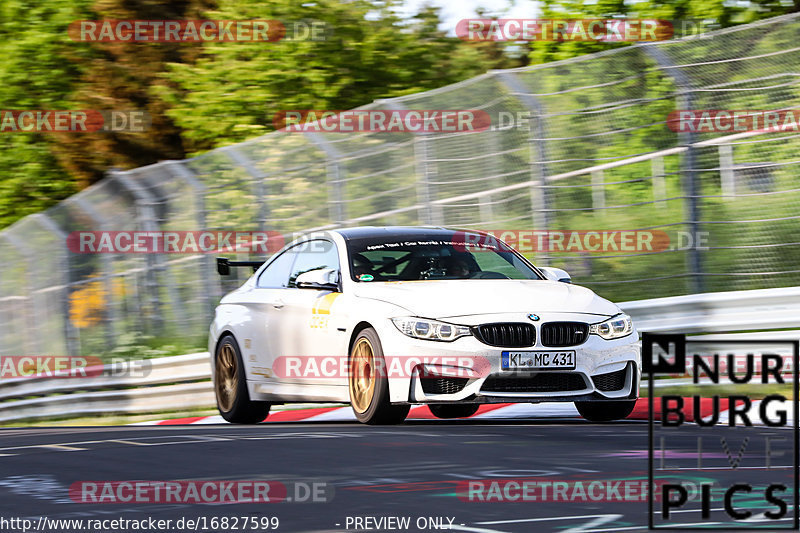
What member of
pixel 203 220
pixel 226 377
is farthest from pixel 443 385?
pixel 203 220

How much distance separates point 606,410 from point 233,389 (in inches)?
135

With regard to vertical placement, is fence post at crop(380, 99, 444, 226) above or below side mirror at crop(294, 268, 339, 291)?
above

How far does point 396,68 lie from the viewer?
25.5m

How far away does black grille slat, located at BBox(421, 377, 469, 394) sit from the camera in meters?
9.94

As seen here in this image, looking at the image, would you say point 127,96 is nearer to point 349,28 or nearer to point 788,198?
point 349,28

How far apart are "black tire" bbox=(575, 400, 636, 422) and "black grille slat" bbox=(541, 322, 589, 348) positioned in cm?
63

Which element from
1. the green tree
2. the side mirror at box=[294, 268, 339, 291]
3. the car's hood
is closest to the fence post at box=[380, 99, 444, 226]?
the side mirror at box=[294, 268, 339, 291]

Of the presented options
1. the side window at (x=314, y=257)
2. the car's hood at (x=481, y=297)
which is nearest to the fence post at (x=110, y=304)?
the side window at (x=314, y=257)

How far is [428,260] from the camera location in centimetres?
1128

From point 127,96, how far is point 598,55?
52.9ft

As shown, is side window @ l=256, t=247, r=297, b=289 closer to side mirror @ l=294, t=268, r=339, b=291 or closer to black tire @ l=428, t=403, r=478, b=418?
side mirror @ l=294, t=268, r=339, b=291

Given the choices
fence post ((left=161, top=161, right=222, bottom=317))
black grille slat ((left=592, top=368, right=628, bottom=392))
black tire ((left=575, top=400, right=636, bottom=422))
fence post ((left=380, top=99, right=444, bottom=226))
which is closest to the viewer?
black grille slat ((left=592, top=368, right=628, bottom=392))

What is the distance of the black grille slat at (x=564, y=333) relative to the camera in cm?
1004

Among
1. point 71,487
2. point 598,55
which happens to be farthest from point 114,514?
point 598,55
